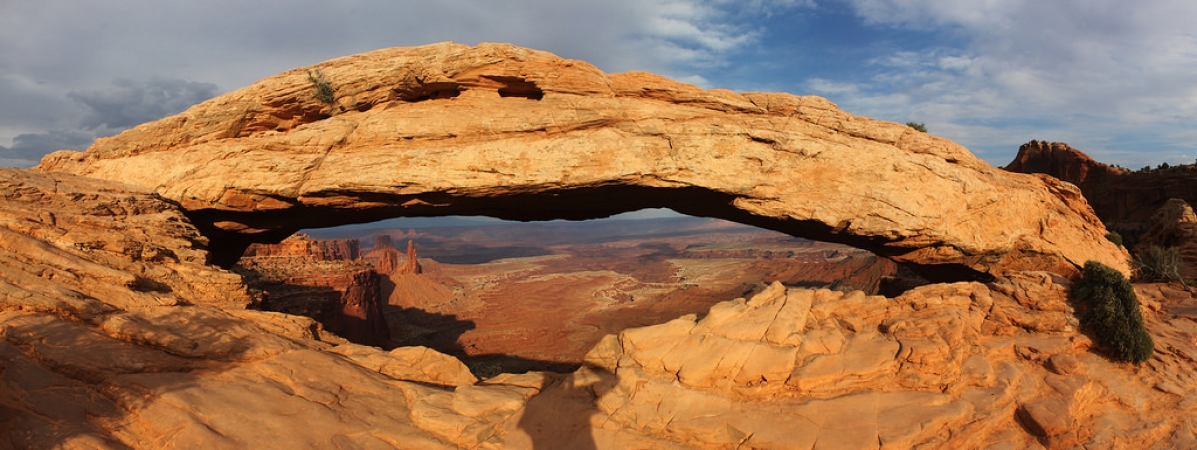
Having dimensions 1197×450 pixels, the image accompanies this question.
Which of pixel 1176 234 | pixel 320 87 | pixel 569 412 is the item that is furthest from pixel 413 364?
pixel 1176 234

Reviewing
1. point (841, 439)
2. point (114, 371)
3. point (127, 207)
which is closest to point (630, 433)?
point (841, 439)

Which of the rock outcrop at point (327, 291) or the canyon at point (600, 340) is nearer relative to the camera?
the canyon at point (600, 340)

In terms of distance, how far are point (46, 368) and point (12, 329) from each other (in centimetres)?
103

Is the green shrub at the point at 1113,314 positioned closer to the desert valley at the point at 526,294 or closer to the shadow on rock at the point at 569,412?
the desert valley at the point at 526,294

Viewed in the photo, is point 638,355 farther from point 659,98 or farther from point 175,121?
point 175,121

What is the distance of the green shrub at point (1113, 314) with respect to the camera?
1066 centimetres

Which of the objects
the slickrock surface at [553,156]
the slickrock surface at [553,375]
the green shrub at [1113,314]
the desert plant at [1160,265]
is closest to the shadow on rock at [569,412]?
the slickrock surface at [553,375]

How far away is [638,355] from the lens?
10938mm

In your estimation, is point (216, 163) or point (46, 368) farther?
point (216, 163)

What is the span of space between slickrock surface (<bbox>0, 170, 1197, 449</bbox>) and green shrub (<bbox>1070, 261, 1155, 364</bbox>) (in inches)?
15.3

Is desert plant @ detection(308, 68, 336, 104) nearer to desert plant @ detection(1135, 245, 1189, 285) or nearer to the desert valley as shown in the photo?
the desert valley

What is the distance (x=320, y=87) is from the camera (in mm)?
13836

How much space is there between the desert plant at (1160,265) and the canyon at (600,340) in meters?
0.50

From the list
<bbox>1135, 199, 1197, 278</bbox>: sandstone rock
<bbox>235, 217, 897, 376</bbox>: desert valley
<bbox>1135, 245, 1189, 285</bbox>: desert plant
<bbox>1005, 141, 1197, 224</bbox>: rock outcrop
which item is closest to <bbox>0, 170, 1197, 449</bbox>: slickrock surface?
<bbox>1135, 245, 1189, 285</bbox>: desert plant
